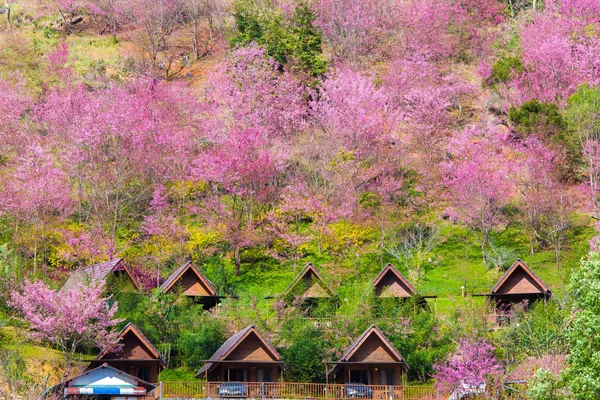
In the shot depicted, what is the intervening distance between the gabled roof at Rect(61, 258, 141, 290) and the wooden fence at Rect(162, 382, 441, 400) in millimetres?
9292

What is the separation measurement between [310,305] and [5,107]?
32.0 metres

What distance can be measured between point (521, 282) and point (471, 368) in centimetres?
1019

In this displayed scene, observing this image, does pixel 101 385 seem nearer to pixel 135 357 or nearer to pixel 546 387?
pixel 135 357

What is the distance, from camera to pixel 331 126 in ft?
245

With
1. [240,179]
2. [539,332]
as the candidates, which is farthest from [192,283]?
[539,332]

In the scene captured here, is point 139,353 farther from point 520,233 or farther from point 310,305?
point 520,233

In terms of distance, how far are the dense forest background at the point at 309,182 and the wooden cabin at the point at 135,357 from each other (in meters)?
2.17

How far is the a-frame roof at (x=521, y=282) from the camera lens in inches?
2221

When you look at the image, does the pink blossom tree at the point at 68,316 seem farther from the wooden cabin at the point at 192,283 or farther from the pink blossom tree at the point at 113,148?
the pink blossom tree at the point at 113,148

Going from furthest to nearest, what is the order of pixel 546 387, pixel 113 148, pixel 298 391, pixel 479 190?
pixel 113 148 → pixel 479 190 → pixel 298 391 → pixel 546 387

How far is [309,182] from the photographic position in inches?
2830

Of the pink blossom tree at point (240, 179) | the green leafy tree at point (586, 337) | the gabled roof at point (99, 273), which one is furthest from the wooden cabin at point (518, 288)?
the green leafy tree at point (586, 337)

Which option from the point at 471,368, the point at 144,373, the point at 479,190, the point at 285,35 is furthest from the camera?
the point at 285,35

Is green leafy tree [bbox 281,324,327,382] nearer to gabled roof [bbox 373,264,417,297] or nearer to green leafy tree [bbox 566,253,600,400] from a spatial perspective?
gabled roof [bbox 373,264,417,297]
